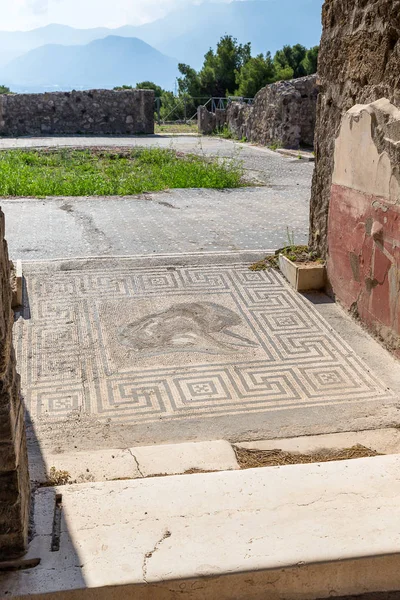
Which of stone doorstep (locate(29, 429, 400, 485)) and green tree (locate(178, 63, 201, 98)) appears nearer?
stone doorstep (locate(29, 429, 400, 485))

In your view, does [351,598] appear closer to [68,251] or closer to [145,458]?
[145,458]

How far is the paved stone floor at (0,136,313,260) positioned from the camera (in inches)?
202

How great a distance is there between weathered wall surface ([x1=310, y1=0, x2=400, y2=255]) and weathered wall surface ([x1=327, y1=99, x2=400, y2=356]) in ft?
0.43

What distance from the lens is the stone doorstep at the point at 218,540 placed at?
1.58 meters

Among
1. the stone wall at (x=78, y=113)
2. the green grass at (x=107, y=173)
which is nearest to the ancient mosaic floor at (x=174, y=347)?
the green grass at (x=107, y=173)

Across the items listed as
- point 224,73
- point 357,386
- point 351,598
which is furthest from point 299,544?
point 224,73

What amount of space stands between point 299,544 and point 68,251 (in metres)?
3.65

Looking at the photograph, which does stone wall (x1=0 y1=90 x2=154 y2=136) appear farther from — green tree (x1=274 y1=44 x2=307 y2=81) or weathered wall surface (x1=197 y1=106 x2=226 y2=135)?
green tree (x1=274 y1=44 x2=307 y2=81)

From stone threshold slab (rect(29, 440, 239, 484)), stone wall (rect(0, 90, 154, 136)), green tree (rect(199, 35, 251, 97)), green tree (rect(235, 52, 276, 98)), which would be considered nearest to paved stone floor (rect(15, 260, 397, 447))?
stone threshold slab (rect(29, 440, 239, 484))

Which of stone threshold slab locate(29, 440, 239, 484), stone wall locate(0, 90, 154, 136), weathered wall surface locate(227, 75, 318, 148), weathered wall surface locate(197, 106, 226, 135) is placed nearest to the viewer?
stone threshold slab locate(29, 440, 239, 484)

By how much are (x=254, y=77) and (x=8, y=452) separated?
24337mm

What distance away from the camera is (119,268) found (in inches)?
177

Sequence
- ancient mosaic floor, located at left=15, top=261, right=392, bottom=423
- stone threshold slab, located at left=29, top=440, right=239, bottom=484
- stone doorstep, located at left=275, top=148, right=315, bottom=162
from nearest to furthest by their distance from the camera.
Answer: stone threshold slab, located at left=29, top=440, right=239, bottom=484 → ancient mosaic floor, located at left=15, top=261, right=392, bottom=423 → stone doorstep, located at left=275, top=148, right=315, bottom=162

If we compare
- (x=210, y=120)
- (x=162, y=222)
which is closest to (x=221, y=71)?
(x=210, y=120)
